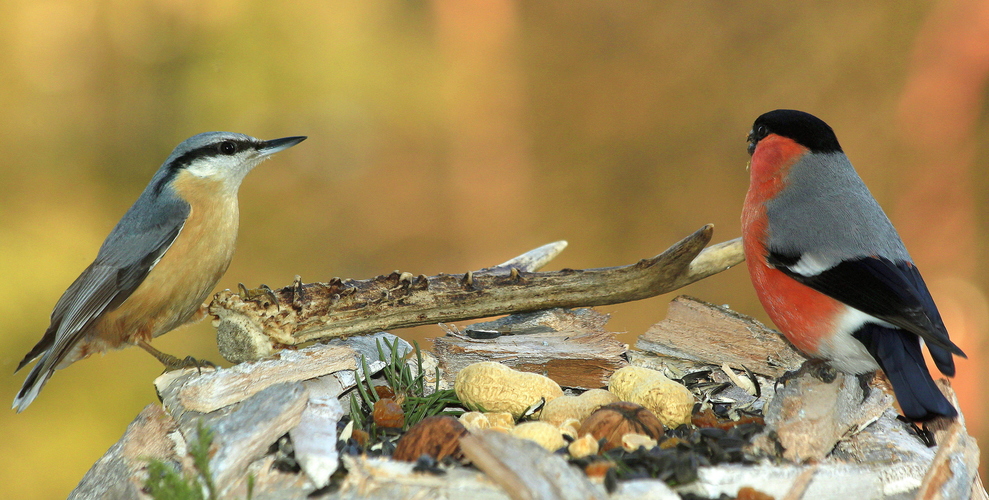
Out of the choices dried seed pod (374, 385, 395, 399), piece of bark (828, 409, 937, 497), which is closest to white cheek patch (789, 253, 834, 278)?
piece of bark (828, 409, 937, 497)

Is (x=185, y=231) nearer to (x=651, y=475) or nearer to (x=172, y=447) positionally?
(x=172, y=447)

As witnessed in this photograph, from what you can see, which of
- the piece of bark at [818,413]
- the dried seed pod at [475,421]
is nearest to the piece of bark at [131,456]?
the dried seed pod at [475,421]

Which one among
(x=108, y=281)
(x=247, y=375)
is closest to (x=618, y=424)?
(x=247, y=375)

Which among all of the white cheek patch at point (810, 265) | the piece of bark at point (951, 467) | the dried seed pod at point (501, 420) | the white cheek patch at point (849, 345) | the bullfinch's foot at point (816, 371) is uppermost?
the white cheek patch at point (810, 265)

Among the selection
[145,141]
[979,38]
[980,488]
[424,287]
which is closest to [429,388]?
[424,287]

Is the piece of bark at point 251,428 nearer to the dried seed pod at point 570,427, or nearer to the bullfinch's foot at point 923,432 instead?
the dried seed pod at point 570,427
